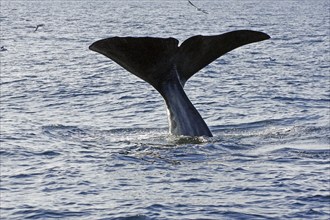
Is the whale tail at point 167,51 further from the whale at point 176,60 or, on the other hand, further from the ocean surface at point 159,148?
the ocean surface at point 159,148

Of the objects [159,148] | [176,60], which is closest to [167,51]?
[176,60]

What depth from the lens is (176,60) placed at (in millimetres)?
14711

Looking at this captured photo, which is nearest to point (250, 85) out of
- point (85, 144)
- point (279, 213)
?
point (85, 144)

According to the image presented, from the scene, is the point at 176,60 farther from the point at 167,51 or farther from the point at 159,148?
the point at 159,148

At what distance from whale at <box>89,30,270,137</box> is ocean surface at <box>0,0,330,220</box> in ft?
1.00

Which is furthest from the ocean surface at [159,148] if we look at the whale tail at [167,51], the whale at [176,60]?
the whale tail at [167,51]

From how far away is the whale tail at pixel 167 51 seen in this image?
13812 mm

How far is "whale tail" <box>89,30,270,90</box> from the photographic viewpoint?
13.8 m

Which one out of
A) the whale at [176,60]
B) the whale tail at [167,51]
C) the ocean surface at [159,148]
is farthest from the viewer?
the whale at [176,60]

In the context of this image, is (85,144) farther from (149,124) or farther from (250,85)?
(250,85)

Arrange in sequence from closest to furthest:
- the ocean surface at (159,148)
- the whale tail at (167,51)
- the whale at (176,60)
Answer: the ocean surface at (159,148) → the whale tail at (167,51) → the whale at (176,60)

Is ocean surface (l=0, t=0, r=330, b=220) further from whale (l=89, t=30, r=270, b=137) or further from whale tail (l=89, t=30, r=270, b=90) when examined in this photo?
whale tail (l=89, t=30, r=270, b=90)

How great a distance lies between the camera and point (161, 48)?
563 inches

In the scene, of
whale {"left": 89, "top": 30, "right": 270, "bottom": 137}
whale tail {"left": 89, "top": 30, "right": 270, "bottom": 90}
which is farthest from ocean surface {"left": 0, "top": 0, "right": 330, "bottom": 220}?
whale tail {"left": 89, "top": 30, "right": 270, "bottom": 90}
